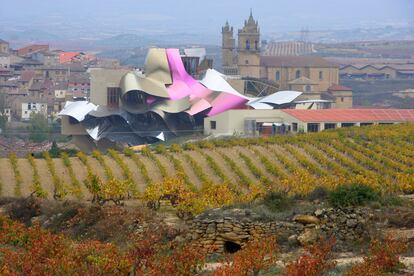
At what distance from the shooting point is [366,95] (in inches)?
3536

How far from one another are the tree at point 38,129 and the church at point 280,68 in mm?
12769

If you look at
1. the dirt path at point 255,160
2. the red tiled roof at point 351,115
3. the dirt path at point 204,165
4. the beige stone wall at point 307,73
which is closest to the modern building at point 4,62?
the beige stone wall at point 307,73

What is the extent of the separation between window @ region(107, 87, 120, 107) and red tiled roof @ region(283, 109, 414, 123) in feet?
23.0

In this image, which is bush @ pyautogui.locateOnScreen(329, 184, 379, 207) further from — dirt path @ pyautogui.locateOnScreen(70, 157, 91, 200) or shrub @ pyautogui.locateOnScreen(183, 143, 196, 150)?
shrub @ pyautogui.locateOnScreen(183, 143, 196, 150)

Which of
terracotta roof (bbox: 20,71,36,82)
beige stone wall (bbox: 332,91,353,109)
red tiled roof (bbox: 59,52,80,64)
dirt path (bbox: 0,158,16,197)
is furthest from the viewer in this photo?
red tiled roof (bbox: 59,52,80,64)

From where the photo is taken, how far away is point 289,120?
150 ft

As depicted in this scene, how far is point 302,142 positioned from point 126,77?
50.7 ft

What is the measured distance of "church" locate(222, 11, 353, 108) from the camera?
72.7 meters

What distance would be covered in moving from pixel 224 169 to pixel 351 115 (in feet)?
Answer: 57.1

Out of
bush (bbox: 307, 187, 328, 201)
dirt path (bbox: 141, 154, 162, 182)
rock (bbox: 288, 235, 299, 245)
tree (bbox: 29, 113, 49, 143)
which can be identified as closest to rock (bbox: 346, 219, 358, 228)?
rock (bbox: 288, 235, 299, 245)

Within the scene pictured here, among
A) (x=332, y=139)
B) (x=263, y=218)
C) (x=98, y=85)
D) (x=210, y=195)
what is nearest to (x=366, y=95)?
(x=98, y=85)

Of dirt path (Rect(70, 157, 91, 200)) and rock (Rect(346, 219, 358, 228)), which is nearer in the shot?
rock (Rect(346, 219, 358, 228))

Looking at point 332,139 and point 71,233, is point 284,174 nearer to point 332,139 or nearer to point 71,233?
point 332,139

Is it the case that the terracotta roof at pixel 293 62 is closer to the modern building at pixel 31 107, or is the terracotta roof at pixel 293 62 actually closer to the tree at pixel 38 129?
the modern building at pixel 31 107
